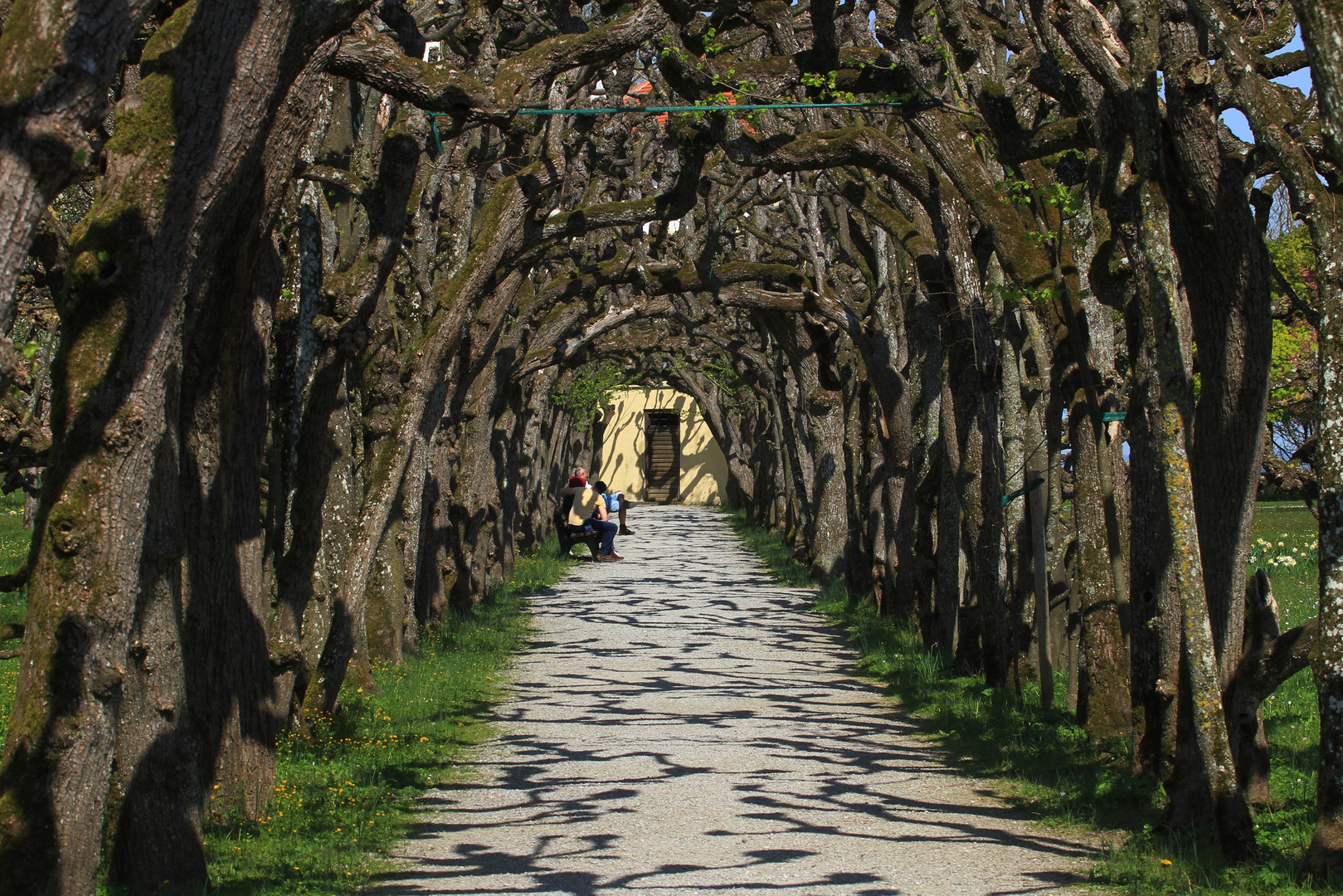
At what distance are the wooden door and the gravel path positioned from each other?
135ft

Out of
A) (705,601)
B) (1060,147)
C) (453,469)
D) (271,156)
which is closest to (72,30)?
(271,156)

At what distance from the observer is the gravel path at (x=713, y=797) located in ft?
17.8

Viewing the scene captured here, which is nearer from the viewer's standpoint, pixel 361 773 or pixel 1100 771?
pixel 1100 771

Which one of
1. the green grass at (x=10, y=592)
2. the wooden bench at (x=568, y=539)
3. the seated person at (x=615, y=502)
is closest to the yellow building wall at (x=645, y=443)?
the seated person at (x=615, y=502)

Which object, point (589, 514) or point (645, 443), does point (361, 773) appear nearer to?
point (589, 514)

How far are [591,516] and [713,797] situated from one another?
59.4 feet

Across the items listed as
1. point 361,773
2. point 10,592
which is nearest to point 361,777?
point 361,773

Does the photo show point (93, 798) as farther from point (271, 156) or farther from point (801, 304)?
point (801, 304)

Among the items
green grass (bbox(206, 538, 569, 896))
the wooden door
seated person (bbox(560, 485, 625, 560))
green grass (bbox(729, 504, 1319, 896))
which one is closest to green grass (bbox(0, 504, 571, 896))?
green grass (bbox(206, 538, 569, 896))

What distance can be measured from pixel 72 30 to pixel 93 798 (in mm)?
2337

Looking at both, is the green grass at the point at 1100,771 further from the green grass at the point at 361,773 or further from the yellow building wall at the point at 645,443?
the yellow building wall at the point at 645,443

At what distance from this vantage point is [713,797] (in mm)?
6902

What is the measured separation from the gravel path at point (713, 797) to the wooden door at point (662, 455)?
135 ft

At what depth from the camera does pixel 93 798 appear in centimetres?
407
